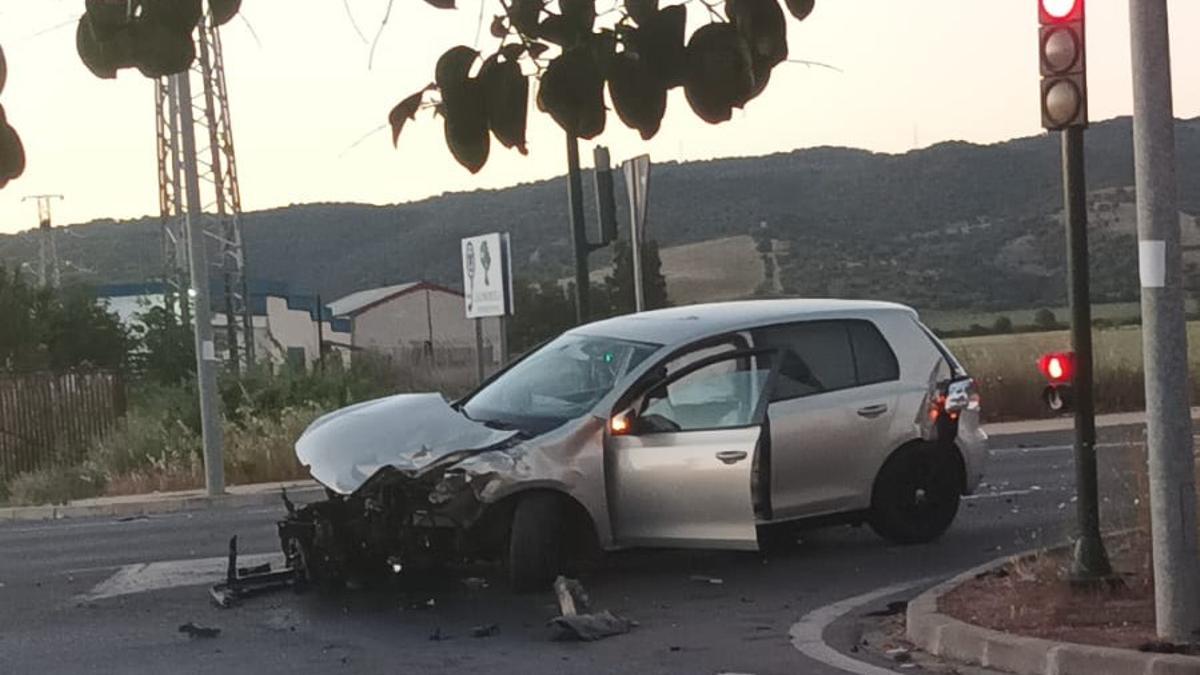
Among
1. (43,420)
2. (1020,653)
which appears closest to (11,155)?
(1020,653)

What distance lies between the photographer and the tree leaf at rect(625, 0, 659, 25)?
3199 millimetres

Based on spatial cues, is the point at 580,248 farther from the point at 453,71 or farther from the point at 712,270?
the point at 712,270

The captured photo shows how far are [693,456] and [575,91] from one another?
24.5ft

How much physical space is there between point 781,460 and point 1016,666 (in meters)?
3.10

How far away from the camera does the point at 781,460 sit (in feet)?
35.8

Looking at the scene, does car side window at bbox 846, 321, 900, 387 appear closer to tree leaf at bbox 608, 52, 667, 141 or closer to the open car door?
the open car door

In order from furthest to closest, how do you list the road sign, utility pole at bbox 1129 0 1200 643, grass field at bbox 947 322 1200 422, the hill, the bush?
1. the hill
2. grass field at bbox 947 322 1200 422
3. the bush
4. the road sign
5. utility pole at bbox 1129 0 1200 643

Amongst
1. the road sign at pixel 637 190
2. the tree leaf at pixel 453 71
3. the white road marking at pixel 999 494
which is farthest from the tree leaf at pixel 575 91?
the road sign at pixel 637 190

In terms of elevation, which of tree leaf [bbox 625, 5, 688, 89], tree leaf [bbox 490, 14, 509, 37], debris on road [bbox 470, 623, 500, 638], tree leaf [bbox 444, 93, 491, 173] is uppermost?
tree leaf [bbox 490, 14, 509, 37]

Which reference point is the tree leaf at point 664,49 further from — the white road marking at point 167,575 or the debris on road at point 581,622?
the white road marking at point 167,575

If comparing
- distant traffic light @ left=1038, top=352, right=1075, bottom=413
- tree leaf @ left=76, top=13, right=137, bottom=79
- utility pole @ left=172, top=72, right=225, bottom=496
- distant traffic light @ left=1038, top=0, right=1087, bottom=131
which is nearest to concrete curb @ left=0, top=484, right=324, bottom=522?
utility pole @ left=172, top=72, right=225, bottom=496

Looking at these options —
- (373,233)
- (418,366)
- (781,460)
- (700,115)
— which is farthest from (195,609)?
(373,233)

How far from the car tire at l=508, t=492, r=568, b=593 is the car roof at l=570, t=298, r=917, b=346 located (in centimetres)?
135

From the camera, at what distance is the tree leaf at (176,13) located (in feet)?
11.1
